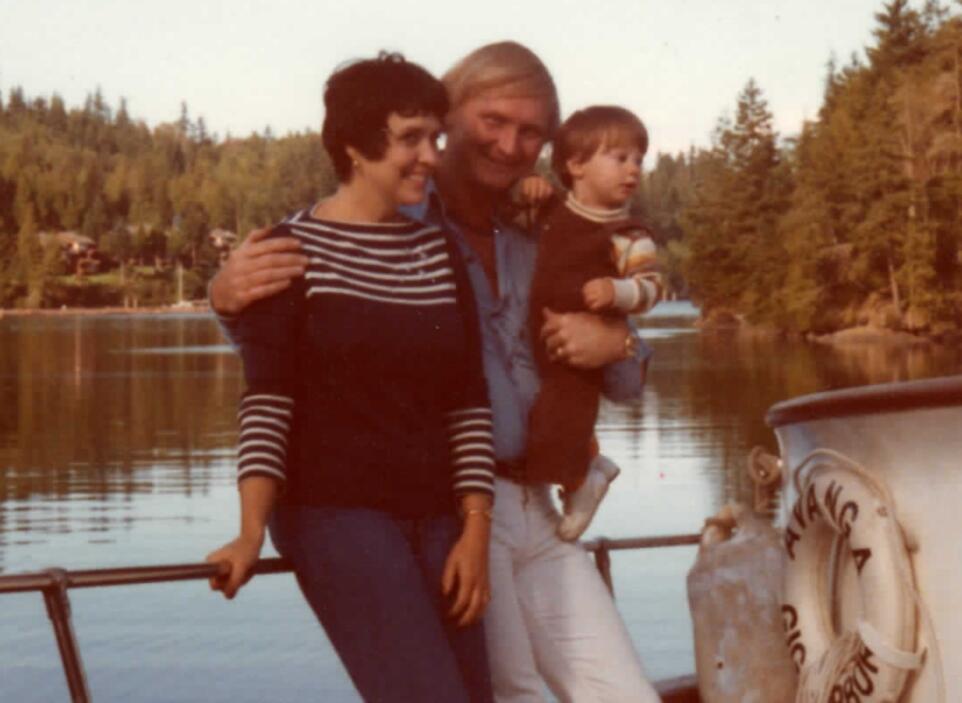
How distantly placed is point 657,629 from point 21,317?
545 feet

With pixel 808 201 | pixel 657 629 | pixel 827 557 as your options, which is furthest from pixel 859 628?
pixel 808 201

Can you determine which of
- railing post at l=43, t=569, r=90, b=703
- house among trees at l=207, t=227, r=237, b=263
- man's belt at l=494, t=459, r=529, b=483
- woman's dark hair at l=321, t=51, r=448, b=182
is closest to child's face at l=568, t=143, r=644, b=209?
man's belt at l=494, t=459, r=529, b=483

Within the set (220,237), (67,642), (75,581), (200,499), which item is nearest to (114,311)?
(220,237)

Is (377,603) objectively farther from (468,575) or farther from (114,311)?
(114,311)

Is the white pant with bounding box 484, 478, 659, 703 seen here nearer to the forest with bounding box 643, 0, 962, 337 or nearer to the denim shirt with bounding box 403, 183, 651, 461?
the denim shirt with bounding box 403, 183, 651, 461

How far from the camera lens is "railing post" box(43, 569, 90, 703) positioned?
321cm

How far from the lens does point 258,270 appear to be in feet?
9.86

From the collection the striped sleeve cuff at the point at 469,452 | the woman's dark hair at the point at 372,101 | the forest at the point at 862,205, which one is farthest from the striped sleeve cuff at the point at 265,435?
the forest at the point at 862,205

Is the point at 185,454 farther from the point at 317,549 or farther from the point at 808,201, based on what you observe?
the point at 317,549

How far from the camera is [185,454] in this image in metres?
51.1

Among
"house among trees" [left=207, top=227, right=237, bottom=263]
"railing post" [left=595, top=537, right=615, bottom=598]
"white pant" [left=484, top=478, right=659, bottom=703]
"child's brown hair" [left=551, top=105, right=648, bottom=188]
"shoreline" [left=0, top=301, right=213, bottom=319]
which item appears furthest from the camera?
"shoreline" [left=0, top=301, right=213, bottom=319]

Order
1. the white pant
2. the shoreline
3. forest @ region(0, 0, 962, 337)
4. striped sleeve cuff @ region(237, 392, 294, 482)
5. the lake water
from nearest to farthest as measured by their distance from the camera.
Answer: striped sleeve cuff @ region(237, 392, 294, 482)
the white pant
the lake water
forest @ region(0, 0, 962, 337)
the shoreline

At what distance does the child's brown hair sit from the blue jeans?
0.95 meters

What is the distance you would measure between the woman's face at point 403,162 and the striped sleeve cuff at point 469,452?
0.35m
